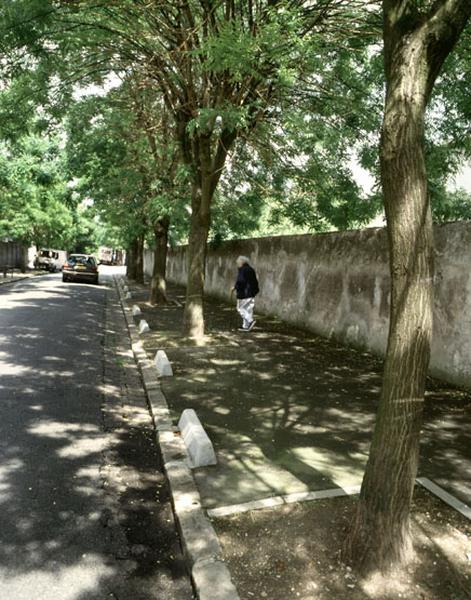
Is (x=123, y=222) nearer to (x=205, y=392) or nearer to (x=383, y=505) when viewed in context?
(x=205, y=392)

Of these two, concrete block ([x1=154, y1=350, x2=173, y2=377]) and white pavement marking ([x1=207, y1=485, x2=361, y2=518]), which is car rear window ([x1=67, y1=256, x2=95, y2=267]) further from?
white pavement marking ([x1=207, y1=485, x2=361, y2=518])

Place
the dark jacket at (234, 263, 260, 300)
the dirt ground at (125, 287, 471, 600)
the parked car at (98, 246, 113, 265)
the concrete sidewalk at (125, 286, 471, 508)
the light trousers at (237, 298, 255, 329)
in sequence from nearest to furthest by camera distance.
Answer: the dirt ground at (125, 287, 471, 600)
the concrete sidewalk at (125, 286, 471, 508)
the dark jacket at (234, 263, 260, 300)
the light trousers at (237, 298, 255, 329)
the parked car at (98, 246, 113, 265)

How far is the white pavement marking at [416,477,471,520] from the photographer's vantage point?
134 inches

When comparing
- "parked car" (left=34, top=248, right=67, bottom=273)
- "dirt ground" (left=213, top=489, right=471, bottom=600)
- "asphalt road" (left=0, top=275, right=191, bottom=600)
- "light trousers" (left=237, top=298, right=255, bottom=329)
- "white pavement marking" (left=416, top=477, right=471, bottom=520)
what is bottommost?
"asphalt road" (left=0, top=275, right=191, bottom=600)

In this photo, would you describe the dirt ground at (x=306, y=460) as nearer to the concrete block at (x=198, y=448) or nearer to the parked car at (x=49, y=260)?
the concrete block at (x=198, y=448)

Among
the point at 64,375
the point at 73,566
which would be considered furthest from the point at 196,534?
the point at 64,375

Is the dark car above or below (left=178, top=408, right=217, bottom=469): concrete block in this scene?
above

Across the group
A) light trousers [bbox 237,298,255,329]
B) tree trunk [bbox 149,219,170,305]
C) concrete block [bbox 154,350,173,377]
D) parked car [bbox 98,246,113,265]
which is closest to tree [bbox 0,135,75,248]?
tree trunk [bbox 149,219,170,305]

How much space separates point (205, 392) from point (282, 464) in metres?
2.36

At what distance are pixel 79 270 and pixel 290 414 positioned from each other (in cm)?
2348

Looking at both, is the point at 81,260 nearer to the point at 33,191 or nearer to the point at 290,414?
the point at 33,191

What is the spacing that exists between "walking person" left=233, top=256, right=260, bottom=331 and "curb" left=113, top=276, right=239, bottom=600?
551 cm

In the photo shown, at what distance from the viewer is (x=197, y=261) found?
9719mm

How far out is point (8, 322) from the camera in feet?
36.8
